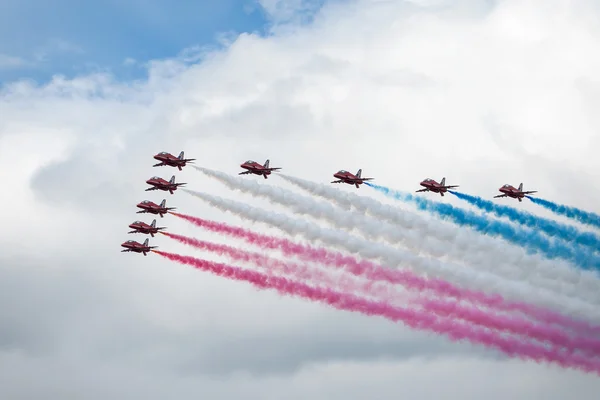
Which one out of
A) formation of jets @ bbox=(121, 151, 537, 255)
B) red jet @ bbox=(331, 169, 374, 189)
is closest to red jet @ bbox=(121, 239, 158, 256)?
formation of jets @ bbox=(121, 151, 537, 255)

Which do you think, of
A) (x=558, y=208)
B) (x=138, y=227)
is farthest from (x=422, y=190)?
(x=138, y=227)

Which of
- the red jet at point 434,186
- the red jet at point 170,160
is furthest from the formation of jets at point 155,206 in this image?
the red jet at point 434,186

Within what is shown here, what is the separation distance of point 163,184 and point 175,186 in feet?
4.77

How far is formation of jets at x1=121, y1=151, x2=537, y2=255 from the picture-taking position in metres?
110

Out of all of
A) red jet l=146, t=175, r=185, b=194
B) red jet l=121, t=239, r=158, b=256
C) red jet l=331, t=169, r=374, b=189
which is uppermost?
red jet l=331, t=169, r=374, b=189

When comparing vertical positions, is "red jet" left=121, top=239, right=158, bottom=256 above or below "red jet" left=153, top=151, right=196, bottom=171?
below

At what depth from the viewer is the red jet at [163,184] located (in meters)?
113

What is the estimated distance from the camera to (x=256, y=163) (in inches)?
4326

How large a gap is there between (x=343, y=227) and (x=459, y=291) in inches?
562

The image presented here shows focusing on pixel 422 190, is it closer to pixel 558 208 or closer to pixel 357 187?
pixel 357 187

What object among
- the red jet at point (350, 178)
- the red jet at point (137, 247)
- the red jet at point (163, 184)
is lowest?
the red jet at point (137, 247)

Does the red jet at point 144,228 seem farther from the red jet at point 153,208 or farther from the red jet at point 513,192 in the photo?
the red jet at point 513,192

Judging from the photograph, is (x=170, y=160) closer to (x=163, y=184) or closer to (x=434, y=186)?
(x=163, y=184)

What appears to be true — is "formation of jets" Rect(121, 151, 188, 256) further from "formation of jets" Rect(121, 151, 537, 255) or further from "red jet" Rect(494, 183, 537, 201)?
"red jet" Rect(494, 183, 537, 201)
